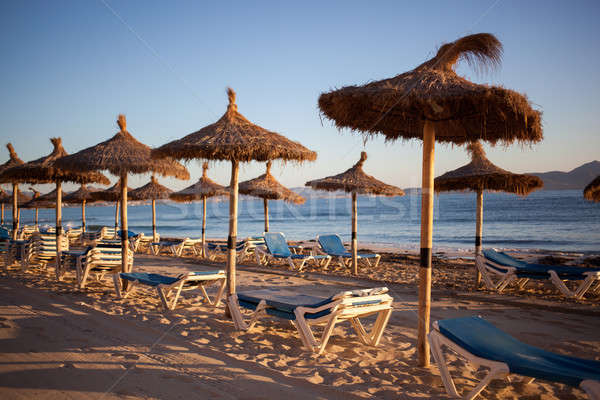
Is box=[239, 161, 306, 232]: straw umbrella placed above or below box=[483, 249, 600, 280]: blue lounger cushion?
above

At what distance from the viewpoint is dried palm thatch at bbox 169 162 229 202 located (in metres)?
12.8

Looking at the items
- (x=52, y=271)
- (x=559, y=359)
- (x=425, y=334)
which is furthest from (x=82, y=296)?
(x=559, y=359)

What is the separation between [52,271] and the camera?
26.9 ft

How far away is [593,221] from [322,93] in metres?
33.2

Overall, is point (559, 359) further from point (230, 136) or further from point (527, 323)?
point (230, 136)

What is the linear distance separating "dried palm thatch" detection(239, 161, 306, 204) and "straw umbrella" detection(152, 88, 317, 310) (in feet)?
22.3

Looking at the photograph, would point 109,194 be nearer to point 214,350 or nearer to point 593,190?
point 214,350

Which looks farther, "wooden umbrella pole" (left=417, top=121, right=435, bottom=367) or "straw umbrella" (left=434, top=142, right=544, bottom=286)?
"straw umbrella" (left=434, top=142, right=544, bottom=286)

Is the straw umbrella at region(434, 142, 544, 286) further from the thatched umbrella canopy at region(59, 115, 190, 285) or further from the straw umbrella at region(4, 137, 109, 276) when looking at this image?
the straw umbrella at region(4, 137, 109, 276)

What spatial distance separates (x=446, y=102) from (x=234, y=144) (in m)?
2.21

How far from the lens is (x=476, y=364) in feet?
8.45

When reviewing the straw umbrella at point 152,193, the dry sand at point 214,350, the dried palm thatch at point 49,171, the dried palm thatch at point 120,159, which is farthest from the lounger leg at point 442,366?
the straw umbrella at point 152,193

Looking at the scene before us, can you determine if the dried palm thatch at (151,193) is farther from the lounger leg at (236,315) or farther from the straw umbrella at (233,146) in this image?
the lounger leg at (236,315)

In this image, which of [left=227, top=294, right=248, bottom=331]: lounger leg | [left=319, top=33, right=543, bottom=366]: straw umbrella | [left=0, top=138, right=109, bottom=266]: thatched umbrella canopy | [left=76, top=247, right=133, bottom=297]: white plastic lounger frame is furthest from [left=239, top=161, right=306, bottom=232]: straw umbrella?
[left=319, top=33, right=543, bottom=366]: straw umbrella
